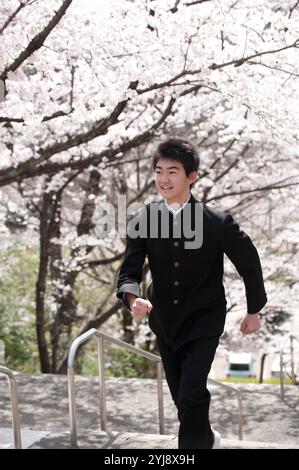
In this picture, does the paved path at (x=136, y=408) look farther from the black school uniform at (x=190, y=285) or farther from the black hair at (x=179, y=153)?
the black hair at (x=179, y=153)

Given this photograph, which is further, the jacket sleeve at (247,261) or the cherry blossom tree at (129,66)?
the cherry blossom tree at (129,66)

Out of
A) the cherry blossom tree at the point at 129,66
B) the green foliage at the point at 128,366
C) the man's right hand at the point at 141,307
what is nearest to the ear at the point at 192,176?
the man's right hand at the point at 141,307

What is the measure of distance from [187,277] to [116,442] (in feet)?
4.70

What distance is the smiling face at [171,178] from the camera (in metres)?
3.23

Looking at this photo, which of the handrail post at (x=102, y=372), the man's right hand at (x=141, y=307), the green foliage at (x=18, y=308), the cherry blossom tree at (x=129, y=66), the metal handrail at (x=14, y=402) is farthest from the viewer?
the green foliage at (x=18, y=308)

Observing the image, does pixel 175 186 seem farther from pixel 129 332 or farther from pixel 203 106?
pixel 129 332

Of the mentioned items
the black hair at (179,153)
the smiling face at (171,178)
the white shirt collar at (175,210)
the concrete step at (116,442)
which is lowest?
the concrete step at (116,442)

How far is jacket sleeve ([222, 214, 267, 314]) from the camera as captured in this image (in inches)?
127

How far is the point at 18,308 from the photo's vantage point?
14.3 m

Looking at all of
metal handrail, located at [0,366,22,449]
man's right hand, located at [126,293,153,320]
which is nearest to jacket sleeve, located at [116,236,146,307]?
man's right hand, located at [126,293,153,320]

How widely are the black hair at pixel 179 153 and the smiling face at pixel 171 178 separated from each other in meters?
0.02

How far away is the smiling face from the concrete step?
5.24ft

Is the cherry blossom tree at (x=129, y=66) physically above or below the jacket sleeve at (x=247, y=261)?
above

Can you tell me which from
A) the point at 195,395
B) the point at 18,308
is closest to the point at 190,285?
the point at 195,395
